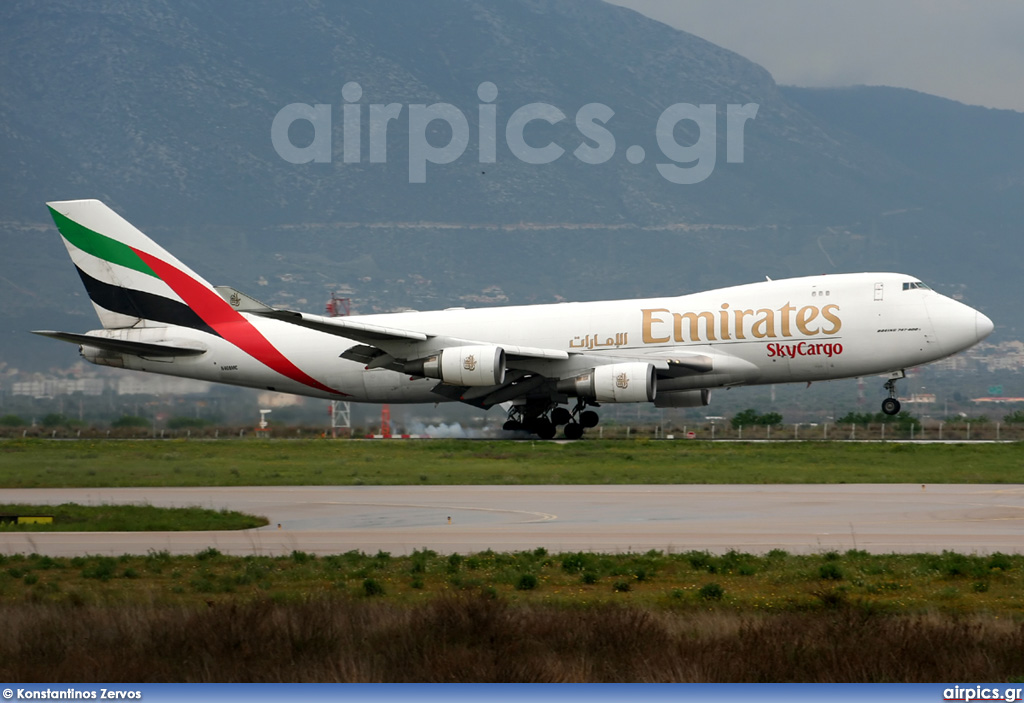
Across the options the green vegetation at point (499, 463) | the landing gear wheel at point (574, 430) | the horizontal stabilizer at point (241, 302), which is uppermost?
the horizontal stabilizer at point (241, 302)

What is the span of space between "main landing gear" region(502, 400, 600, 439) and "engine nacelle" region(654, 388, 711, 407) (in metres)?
2.40

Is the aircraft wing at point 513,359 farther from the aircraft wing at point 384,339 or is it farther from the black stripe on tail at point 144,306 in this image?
the black stripe on tail at point 144,306

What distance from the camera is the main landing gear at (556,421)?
140ft

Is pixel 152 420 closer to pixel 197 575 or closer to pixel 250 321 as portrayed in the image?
pixel 250 321

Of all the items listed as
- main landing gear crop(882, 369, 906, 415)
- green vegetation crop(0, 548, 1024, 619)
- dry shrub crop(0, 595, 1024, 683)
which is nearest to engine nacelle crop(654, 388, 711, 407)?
main landing gear crop(882, 369, 906, 415)

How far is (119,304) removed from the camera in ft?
150

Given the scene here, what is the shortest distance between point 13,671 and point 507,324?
110ft

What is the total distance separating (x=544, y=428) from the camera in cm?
4278

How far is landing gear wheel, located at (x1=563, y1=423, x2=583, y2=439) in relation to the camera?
4253 centimetres

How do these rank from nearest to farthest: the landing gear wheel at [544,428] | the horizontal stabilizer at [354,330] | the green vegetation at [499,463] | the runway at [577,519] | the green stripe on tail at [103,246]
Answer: the runway at [577,519] < the green vegetation at [499,463] < the horizontal stabilizer at [354,330] < the landing gear wheel at [544,428] < the green stripe on tail at [103,246]

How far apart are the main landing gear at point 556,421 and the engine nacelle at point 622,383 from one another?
3.32 meters

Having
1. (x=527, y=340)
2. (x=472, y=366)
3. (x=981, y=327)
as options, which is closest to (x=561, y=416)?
(x=527, y=340)

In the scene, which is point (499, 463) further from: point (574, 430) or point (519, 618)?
point (519, 618)

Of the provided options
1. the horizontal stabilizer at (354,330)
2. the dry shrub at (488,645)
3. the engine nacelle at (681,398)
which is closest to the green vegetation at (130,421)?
the horizontal stabilizer at (354,330)
